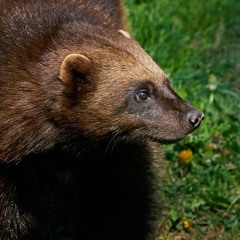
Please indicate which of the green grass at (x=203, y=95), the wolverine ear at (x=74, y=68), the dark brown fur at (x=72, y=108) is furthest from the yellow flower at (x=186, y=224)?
the wolverine ear at (x=74, y=68)

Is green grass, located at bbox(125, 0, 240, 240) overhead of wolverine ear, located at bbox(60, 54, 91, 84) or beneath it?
beneath

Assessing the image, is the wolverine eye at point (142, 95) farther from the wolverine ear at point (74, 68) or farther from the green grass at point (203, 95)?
the green grass at point (203, 95)

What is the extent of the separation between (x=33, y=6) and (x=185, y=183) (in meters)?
1.59

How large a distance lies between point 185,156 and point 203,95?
68 centimetres

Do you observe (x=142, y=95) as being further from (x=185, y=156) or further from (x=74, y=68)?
(x=185, y=156)

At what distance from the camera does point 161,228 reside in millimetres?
5312

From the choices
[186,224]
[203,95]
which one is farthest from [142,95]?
[203,95]

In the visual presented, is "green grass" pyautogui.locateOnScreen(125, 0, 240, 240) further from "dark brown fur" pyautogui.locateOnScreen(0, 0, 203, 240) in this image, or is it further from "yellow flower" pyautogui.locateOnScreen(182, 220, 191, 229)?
"dark brown fur" pyautogui.locateOnScreen(0, 0, 203, 240)

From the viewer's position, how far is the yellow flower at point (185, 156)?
559cm

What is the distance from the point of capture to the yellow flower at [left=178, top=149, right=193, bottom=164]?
5.59m

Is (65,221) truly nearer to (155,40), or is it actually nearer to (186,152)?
(186,152)

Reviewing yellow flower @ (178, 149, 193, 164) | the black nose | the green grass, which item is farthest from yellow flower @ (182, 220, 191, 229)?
the black nose

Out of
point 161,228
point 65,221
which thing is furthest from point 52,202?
point 161,228

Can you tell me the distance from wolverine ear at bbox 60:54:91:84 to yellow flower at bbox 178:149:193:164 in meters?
1.51
